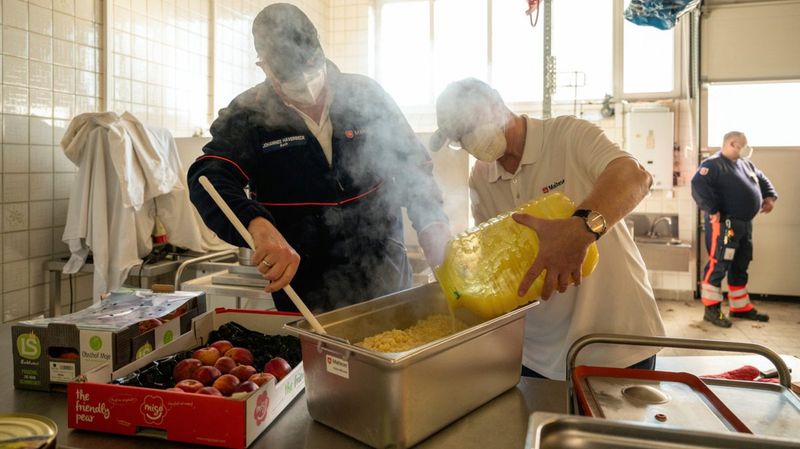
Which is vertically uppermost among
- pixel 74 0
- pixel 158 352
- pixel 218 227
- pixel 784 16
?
pixel 784 16

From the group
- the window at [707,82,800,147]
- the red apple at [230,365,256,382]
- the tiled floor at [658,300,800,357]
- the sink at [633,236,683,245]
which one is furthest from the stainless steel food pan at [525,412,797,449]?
the window at [707,82,800,147]

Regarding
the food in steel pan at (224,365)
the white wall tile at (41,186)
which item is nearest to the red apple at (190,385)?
the food in steel pan at (224,365)

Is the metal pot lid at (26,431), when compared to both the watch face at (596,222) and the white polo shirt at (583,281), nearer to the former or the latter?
the watch face at (596,222)

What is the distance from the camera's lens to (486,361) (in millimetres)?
1131

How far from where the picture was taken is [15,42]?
9.16 feet

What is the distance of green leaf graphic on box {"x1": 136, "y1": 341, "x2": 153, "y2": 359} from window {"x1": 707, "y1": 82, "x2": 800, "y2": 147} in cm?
631

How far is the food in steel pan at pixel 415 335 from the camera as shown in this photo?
1.17 meters

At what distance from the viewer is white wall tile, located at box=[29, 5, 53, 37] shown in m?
2.88

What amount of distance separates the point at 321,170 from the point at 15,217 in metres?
2.11

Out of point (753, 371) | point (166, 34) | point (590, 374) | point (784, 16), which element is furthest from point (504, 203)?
point (784, 16)

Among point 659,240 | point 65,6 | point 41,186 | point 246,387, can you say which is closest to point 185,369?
point 246,387

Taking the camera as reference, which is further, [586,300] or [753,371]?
[753,371]

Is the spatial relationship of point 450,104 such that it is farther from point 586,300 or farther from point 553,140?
point 586,300

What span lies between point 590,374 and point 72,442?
3.41ft
